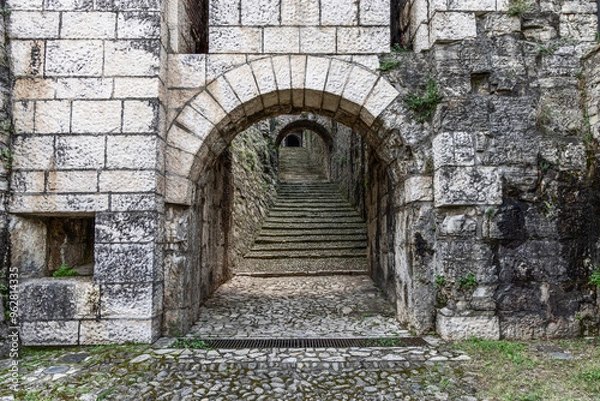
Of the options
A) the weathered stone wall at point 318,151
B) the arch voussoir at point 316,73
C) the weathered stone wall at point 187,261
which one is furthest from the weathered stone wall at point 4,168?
the weathered stone wall at point 318,151

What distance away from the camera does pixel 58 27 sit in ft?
9.88

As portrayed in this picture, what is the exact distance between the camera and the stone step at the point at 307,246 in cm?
726

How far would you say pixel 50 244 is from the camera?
3191 millimetres

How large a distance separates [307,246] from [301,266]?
80cm

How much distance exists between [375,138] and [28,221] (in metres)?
3.09

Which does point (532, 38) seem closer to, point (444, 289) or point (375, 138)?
point (375, 138)

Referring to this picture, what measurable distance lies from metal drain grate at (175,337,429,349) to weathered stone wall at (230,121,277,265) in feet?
11.7

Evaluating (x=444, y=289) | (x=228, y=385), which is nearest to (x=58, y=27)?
(x=228, y=385)

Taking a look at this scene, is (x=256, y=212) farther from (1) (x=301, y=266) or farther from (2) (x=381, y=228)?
(2) (x=381, y=228)

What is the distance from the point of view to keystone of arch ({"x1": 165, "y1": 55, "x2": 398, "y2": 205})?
3.18 metres

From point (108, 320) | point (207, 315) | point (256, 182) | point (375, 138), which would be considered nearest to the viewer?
point (108, 320)

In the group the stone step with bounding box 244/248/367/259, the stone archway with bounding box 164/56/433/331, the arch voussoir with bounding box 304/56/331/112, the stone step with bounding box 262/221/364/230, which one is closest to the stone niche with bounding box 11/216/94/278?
the stone archway with bounding box 164/56/433/331

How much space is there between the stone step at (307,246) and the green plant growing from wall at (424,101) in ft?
14.1

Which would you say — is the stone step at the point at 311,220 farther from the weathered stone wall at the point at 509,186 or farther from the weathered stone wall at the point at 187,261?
the weathered stone wall at the point at 509,186
